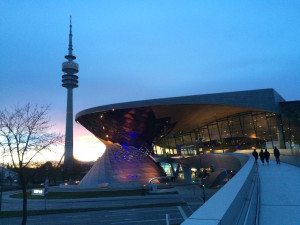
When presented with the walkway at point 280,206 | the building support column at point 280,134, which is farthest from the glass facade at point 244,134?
the walkway at point 280,206

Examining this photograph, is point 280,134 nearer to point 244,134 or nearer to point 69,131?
point 244,134

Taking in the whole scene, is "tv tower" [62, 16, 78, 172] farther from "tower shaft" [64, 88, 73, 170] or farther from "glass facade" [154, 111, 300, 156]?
"glass facade" [154, 111, 300, 156]

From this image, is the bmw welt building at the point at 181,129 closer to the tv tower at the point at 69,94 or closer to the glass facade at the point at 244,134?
the glass facade at the point at 244,134

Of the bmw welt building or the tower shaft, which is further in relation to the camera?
the tower shaft

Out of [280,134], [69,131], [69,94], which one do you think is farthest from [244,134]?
[69,94]

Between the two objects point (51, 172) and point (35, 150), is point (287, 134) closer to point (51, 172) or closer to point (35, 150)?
point (35, 150)

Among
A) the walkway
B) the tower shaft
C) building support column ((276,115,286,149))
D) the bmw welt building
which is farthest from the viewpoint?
the tower shaft

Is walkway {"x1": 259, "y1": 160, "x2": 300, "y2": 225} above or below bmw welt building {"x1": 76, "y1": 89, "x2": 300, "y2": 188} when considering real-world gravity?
below

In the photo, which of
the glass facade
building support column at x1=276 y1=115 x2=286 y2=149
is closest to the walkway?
the glass facade

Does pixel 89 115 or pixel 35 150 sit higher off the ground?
pixel 89 115

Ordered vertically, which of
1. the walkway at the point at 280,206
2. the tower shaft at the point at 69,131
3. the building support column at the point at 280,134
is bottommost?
the walkway at the point at 280,206

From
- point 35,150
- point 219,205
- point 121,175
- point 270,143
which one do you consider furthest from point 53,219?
point 270,143

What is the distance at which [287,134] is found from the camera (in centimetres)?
4525

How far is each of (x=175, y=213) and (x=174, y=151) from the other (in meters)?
35.8
